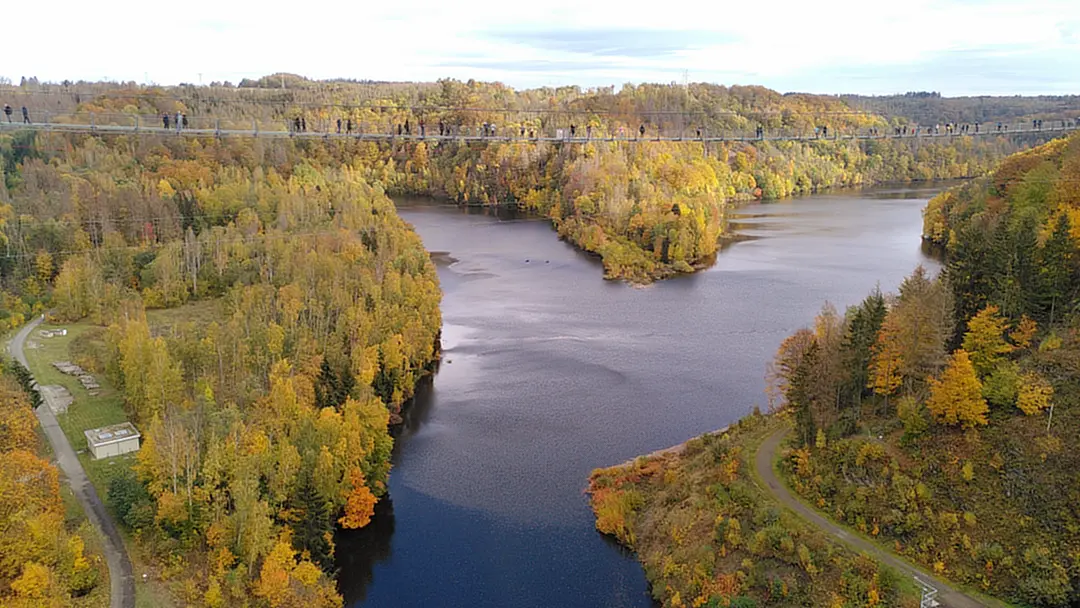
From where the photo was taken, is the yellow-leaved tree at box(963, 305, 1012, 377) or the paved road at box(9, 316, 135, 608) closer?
the paved road at box(9, 316, 135, 608)

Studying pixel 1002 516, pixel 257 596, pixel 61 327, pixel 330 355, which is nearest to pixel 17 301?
pixel 61 327

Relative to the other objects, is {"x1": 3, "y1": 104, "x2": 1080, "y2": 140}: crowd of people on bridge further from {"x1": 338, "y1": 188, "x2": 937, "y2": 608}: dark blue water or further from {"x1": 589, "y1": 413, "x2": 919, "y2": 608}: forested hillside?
{"x1": 589, "y1": 413, "x2": 919, "y2": 608}: forested hillside

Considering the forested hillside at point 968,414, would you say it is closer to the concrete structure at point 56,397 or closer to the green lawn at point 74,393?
the green lawn at point 74,393

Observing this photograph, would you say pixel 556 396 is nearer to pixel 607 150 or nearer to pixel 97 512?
pixel 97 512

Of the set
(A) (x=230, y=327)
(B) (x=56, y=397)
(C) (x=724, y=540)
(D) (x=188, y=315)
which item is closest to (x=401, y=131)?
(D) (x=188, y=315)

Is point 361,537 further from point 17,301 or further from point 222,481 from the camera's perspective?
point 17,301

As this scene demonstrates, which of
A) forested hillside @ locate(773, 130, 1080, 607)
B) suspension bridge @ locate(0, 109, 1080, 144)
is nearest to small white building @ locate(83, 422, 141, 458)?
suspension bridge @ locate(0, 109, 1080, 144)
